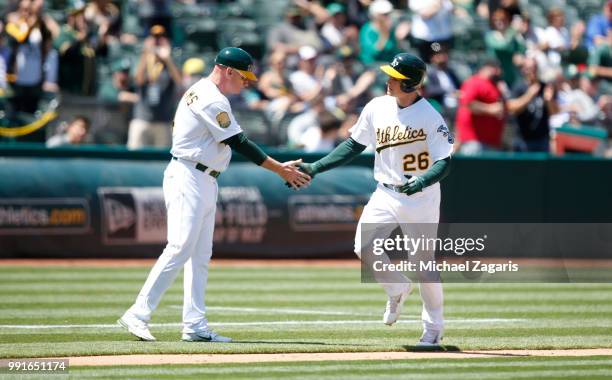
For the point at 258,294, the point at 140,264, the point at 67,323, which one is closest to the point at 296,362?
the point at 67,323

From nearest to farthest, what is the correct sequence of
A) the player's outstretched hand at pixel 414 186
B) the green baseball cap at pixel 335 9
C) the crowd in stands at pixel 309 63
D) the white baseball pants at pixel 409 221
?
the player's outstretched hand at pixel 414 186 < the white baseball pants at pixel 409 221 < the crowd in stands at pixel 309 63 < the green baseball cap at pixel 335 9

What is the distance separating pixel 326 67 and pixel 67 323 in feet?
34.7

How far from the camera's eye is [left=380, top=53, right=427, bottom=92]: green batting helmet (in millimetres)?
8930

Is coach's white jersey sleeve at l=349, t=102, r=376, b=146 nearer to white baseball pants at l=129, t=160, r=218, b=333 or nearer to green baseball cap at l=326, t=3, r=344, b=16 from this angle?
white baseball pants at l=129, t=160, r=218, b=333

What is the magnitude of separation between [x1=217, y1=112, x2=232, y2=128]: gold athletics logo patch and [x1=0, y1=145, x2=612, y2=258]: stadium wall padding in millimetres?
6881

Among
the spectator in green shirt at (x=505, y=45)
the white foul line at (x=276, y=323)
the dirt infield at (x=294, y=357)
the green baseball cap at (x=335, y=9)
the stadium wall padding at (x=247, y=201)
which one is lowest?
the white foul line at (x=276, y=323)

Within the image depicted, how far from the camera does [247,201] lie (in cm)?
1662

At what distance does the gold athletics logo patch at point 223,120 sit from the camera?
9.13 m

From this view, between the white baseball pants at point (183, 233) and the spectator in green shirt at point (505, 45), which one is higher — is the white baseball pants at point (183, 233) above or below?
below

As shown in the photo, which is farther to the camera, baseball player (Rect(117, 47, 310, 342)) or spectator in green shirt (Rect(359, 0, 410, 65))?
spectator in green shirt (Rect(359, 0, 410, 65))

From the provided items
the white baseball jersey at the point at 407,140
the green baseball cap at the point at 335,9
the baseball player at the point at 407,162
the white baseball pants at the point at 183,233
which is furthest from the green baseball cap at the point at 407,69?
the green baseball cap at the point at 335,9

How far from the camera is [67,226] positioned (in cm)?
1565

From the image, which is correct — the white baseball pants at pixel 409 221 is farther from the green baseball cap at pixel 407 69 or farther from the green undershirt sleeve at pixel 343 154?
the green baseball cap at pixel 407 69

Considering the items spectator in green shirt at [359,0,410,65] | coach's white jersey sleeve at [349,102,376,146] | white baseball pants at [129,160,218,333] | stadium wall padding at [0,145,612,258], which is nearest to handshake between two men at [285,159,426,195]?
coach's white jersey sleeve at [349,102,376,146]
